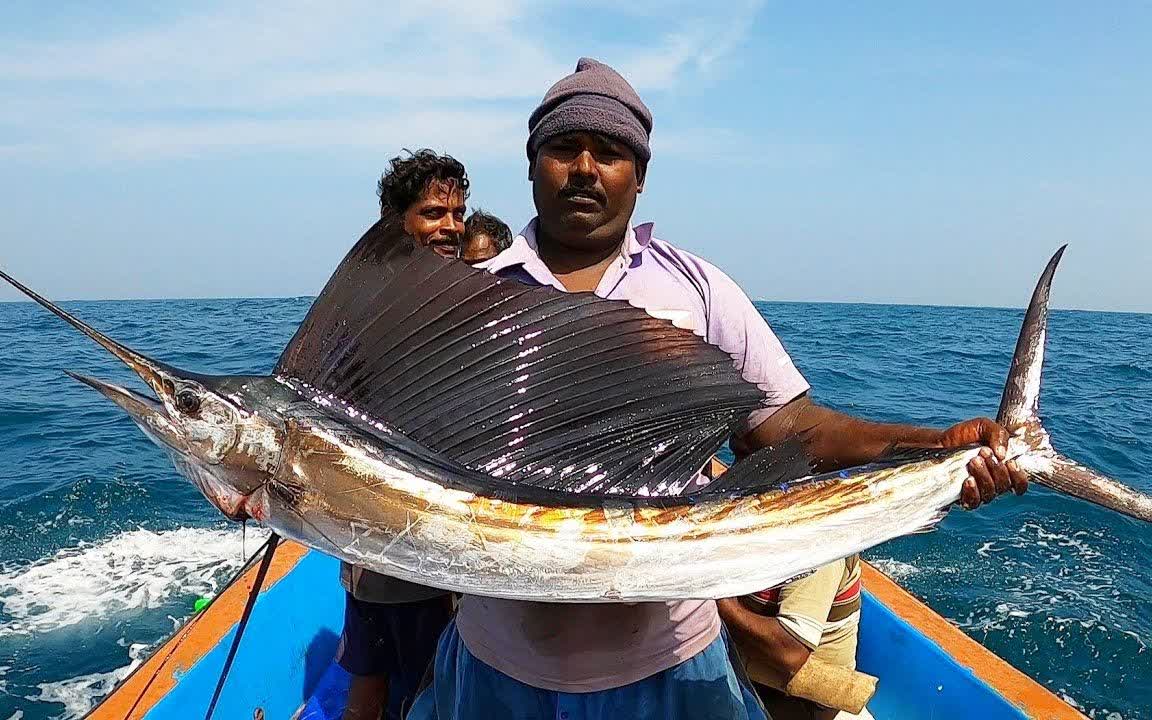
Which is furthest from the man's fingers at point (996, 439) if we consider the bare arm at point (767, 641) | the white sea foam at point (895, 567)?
the white sea foam at point (895, 567)

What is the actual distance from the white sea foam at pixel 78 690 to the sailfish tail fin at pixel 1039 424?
4.27 m

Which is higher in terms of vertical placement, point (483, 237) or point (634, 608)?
point (483, 237)

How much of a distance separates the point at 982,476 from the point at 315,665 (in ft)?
10.4

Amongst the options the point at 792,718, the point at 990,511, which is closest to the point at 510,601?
the point at 792,718

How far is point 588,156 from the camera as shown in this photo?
170 centimetres

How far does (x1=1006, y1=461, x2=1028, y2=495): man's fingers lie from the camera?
1524 mm

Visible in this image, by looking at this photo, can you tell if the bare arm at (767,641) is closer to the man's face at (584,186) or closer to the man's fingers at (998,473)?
the man's fingers at (998,473)

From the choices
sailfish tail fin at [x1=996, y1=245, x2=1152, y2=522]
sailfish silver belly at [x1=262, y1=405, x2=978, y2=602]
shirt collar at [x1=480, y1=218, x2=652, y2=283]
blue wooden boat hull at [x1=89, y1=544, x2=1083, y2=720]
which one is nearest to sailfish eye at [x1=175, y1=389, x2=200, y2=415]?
sailfish silver belly at [x1=262, y1=405, x2=978, y2=602]

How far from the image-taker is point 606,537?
1342 mm

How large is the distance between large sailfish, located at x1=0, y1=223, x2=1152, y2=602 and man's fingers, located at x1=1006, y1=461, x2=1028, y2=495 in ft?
0.09

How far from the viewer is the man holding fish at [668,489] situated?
1.62 m

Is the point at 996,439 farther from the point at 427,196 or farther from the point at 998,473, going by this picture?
the point at 427,196

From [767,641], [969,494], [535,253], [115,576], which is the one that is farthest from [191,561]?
[969,494]

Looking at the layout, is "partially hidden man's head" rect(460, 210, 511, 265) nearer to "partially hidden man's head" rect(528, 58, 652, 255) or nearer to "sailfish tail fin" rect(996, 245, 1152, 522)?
"partially hidden man's head" rect(528, 58, 652, 255)
